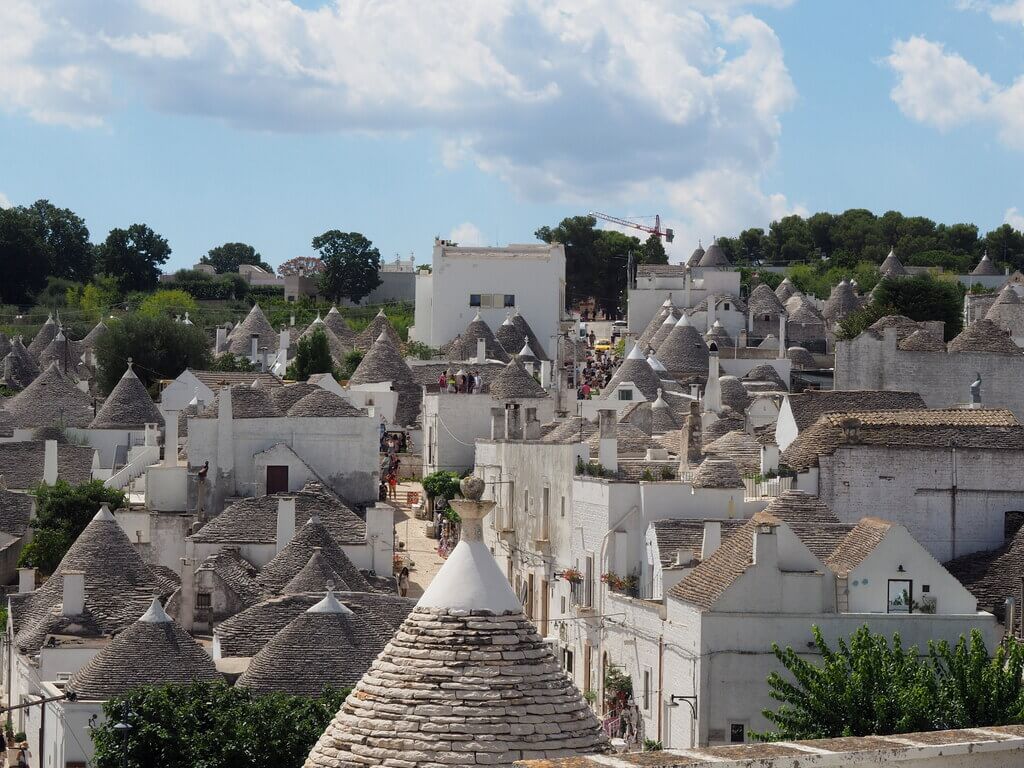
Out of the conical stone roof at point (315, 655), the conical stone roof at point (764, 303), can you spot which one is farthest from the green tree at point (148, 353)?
the conical stone roof at point (315, 655)

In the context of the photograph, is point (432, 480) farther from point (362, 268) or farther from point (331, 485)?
point (362, 268)

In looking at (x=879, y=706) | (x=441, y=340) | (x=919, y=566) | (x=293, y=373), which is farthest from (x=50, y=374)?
(x=879, y=706)

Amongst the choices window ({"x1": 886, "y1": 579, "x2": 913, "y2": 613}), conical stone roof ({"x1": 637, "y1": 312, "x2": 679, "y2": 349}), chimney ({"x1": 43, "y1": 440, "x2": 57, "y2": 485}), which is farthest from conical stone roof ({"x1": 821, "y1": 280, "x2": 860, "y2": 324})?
window ({"x1": 886, "y1": 579, "x2": 913, "y2": 613})

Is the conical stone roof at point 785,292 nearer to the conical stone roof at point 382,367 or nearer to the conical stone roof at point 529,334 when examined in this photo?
the conical stone roof at point 529,334

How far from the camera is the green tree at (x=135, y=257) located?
422 ft

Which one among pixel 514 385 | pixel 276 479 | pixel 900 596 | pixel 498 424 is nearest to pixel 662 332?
pixel 514 385

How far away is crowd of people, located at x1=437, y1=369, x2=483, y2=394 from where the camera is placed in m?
65.2

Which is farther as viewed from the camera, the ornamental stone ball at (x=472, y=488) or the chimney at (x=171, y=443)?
the chimney at (x=171, y=443)

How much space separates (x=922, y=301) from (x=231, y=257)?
93964mm

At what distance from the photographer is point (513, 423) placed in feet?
179

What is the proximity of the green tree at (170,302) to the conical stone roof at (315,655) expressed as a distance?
2877 inches

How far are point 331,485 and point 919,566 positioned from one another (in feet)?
81.2

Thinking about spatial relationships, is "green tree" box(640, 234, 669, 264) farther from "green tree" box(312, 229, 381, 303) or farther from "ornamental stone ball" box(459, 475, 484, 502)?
"ornamental stone ball" box(459, 475, 484, 502)

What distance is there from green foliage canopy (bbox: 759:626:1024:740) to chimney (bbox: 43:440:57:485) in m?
37.0
